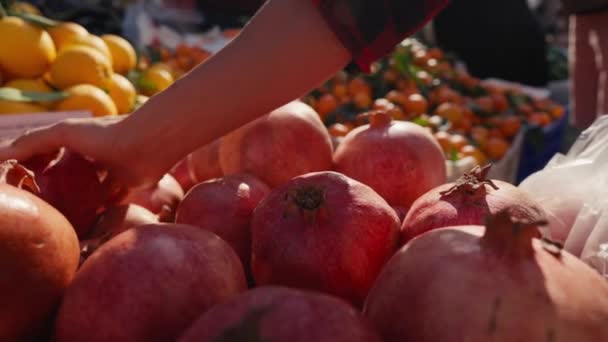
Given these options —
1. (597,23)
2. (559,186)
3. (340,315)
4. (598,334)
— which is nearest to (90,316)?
(340,315)

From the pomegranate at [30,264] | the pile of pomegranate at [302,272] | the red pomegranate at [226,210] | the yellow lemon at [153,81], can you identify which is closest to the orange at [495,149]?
the yellow lemon at [153,81]

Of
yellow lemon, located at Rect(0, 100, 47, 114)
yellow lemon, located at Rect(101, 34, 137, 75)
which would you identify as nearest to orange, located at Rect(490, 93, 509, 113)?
yellow lemon, located at Rect(101, 34, 137, 75)

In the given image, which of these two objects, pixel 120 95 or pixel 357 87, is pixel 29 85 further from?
pixel 357 87

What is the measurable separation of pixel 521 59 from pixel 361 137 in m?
3.80

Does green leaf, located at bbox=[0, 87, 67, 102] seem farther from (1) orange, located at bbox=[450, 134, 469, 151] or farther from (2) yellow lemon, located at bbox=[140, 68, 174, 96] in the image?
(1) orange, located at bbox=[450, 134, 469, 151]

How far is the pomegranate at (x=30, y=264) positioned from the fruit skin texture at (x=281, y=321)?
0.81ft

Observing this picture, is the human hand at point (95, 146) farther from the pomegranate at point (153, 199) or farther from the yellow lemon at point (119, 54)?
the yellow lemon at point (119, 54)

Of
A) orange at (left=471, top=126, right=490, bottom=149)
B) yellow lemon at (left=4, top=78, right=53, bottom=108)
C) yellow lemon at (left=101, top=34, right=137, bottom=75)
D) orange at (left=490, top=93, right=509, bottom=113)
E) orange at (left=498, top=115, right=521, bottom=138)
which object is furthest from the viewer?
orange at (left=490, top=93, right=509, bottom=113)

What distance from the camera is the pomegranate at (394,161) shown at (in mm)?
1137

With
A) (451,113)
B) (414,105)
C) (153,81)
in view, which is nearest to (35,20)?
(153,81)

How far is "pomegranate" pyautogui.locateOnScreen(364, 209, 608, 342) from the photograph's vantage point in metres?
0.55

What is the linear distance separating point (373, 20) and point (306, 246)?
416 millimetres

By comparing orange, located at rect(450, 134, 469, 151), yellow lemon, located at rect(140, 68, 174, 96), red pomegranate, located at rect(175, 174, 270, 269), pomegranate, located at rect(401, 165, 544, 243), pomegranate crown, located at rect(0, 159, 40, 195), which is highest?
pomegranate, located at rect(401, 165, 544, 243)

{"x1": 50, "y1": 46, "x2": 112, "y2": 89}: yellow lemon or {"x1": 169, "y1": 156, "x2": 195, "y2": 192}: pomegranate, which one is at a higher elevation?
{"x1": 50, "y1": 46, "x2": 112, "y2": 89}: yellow lemon
